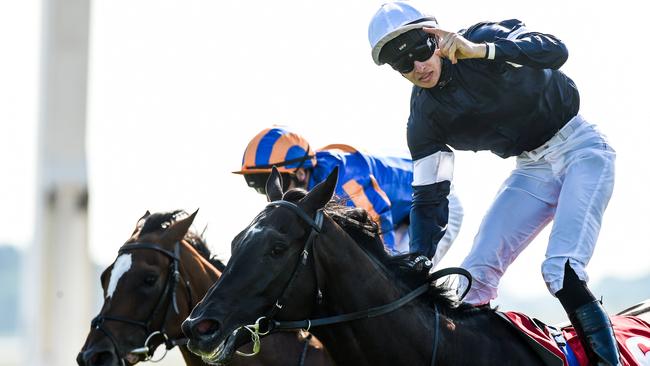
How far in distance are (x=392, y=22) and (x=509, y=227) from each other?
108 centimetres

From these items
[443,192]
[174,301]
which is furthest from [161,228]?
[443,192]

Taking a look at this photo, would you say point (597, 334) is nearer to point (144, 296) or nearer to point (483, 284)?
point (483, 284)

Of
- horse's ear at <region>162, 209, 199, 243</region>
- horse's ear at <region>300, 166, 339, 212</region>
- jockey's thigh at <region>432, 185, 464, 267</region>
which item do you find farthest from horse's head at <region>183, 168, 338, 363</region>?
jockey's thigh at <region>432, 185, 464, 267</region>

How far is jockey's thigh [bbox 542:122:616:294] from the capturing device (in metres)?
4.79

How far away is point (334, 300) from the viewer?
4.47 metres

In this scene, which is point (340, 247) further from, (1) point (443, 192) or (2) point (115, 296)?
(2) point (115, 296)

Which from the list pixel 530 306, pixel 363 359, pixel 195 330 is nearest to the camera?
pixel 195 330

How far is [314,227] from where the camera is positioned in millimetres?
4430

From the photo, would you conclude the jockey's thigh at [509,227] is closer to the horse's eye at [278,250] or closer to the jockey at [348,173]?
the horse's eye at [278,250]

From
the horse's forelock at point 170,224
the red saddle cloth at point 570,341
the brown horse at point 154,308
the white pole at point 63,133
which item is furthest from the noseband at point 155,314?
the red saddle cloth at point 570,341

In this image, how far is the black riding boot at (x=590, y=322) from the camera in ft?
15.3

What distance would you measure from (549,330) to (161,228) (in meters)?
2.39

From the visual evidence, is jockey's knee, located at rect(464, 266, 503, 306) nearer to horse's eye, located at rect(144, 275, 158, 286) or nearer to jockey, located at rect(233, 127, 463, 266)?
jockey, located at rect(233, 127, 463, 266)

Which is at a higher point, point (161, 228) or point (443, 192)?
Answer: point (443, 192)
